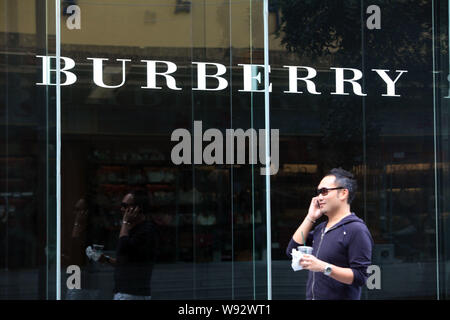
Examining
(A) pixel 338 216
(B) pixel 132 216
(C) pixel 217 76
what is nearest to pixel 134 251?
(B) pixel 132 216

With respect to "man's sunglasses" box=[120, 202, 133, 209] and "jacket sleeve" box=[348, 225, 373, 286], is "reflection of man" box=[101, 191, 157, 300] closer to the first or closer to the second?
"man's sunglasses" box=[120, 202, 133, 209]

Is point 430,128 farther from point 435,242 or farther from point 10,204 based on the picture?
point 10,204

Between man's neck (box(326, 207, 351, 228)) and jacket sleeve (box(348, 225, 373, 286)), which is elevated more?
man's neck (box(326, 207, 351, 228))

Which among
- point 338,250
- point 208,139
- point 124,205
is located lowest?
point 338,250

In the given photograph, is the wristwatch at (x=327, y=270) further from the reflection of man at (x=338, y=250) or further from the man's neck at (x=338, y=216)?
the man's neck at (x=338, y=216)

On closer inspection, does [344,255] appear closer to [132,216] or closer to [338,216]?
[338,216]

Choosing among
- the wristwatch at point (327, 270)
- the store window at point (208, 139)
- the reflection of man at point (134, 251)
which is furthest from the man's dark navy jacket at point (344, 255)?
the reflection of man at point (134, 251)

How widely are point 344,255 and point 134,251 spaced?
2.64 m

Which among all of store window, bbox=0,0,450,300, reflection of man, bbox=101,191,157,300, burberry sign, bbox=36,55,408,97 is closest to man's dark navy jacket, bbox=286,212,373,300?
store window, bbox=0,0,450,300

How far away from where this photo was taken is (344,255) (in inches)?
188

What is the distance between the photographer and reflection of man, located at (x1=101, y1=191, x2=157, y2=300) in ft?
22.2

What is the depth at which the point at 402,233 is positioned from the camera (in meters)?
7.36

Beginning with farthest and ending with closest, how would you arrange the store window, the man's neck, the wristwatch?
the store window → the man's neck → the wristwatch
